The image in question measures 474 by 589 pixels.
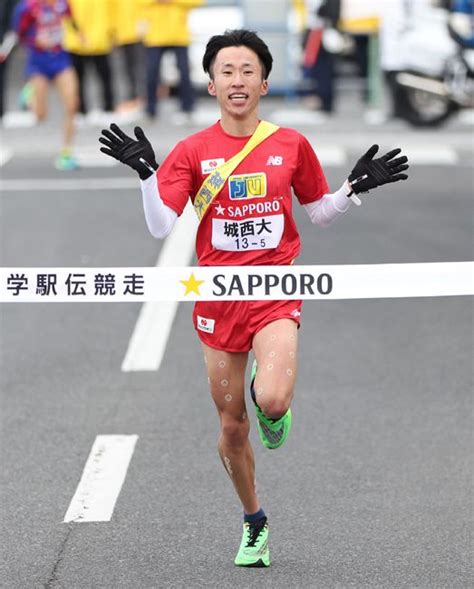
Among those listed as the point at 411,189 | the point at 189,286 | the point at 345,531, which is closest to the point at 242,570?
the point at 345,531

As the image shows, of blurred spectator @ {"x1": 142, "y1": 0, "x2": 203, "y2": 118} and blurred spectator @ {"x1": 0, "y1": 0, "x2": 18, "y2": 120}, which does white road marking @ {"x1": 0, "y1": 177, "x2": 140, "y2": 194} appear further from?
blurred spectator @ {"x1": 142, "y1": 0, "x2": 203, "y2": 118}

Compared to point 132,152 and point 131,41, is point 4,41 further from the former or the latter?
point 132,152

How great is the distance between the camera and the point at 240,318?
650 centimetres

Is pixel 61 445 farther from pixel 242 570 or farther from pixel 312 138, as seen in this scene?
pixel 312 138

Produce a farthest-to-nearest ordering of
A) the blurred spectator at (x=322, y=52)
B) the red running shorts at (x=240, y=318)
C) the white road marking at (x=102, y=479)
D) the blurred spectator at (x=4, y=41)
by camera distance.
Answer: the blurred spectator at (x=322, y=52) < the blurred spectator at (x=4, y=41) < the white road marking at (x=102, y=479) < the red running shorts at (x=240, y=318)

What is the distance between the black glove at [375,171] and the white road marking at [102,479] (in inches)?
76.1

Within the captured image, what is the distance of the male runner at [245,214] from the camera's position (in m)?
6.37

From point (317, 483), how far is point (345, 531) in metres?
0.76

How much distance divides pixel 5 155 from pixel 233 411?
43.2ft

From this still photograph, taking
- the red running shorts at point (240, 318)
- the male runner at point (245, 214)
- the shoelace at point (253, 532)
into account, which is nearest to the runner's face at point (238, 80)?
the male runner at point (245, 214)

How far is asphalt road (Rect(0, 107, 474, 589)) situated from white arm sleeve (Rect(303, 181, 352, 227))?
136 cm

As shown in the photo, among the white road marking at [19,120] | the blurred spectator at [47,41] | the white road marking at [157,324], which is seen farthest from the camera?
the white road marking at [19,120]

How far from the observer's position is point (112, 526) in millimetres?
7184

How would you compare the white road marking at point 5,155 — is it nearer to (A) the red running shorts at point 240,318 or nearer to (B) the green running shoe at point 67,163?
(B) the green running shoe at point 67,163
